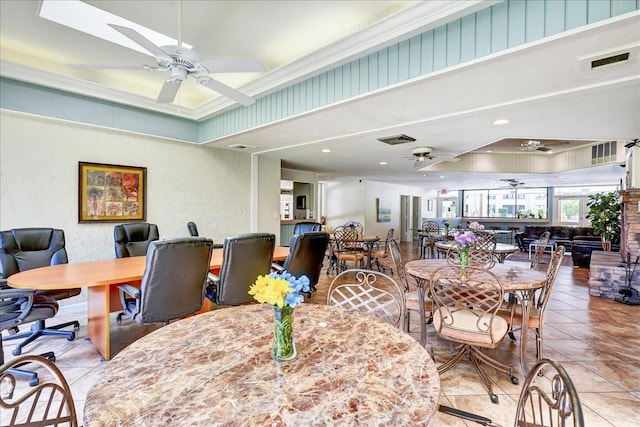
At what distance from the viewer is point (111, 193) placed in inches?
164

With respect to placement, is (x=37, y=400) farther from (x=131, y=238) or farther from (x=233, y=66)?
(x=131, y=238)

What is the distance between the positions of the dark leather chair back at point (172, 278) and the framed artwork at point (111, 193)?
237cm

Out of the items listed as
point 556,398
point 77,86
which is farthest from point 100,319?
point 556,398

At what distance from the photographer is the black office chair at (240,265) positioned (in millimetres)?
2705

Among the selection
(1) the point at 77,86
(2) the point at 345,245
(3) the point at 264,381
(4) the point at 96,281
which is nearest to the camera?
(3) the point at 264,381

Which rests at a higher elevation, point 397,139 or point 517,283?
point 397,139

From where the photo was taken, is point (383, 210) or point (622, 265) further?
point (383, 210)

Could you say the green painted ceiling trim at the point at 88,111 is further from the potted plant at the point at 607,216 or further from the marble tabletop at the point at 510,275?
the potted plant at the point at 607,216

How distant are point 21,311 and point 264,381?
240 cm

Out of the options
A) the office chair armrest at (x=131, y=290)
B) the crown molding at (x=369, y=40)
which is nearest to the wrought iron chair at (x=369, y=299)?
the office chair armrest at (x=131, y=290)

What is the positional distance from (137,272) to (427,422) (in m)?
2.64

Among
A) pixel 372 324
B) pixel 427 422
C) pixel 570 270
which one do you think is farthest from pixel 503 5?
pixel 570 270

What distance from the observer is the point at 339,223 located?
11.1 meters

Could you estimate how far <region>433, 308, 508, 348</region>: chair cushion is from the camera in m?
2.04
